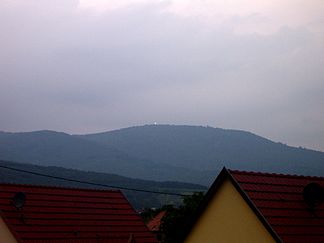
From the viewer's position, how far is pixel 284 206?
15.9m

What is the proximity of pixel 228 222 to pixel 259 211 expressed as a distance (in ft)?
4.55

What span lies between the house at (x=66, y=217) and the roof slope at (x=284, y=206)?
22.9 ft

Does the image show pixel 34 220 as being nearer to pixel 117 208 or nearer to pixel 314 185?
pixel 117 208

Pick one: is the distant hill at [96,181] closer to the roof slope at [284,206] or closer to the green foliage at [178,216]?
the green foliage at [178,216]

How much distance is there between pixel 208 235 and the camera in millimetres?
16859

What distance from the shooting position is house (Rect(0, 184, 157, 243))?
20.9 m

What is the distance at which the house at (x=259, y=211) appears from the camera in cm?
1520

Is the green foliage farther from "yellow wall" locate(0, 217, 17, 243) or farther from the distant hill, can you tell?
the distant hill

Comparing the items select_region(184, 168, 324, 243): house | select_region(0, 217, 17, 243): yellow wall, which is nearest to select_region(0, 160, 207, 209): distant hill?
select_region(0, 217, 17, 243): yellow wall

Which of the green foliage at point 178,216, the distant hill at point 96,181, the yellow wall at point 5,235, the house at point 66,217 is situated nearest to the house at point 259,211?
the house at point 66,217

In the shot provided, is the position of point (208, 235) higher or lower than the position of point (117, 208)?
lower

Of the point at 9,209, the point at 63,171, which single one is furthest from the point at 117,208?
the point at 63,171

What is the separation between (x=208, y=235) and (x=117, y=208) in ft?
29.6

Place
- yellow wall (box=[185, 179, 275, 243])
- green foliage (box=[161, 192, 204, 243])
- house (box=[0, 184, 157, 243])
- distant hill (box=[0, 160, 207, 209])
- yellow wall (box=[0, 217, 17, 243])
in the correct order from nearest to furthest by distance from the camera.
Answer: yellow wall (box=[185, 179, 275, 243]), yellow wall (box=[0, 217, 17, 243]), house (box=[0, 184, 157, 243]), green foliage (box=[161, 192, 204, 243]), distant hill (box=[0, 160, 207, 209])
